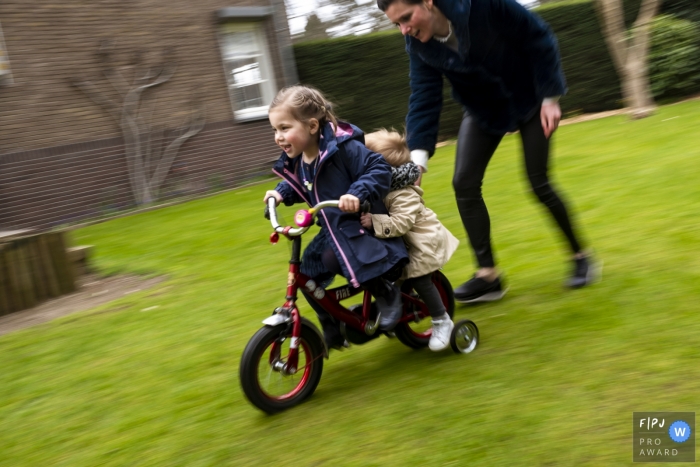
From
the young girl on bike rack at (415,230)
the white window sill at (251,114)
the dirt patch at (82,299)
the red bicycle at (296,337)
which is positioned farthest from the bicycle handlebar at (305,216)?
the white window sill at (251,114)

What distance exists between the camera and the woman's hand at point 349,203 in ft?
11.4

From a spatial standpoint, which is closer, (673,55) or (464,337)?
(464,337)

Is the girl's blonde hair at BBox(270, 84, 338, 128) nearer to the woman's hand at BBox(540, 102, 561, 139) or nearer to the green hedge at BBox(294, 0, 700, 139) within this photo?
the woman's hand at BBox(540, 102, 561, 139)

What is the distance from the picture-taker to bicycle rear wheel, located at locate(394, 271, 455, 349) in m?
4.36

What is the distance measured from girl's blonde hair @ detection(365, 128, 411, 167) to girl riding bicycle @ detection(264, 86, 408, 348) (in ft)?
0.78

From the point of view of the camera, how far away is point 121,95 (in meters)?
13.8

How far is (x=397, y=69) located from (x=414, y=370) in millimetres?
13994

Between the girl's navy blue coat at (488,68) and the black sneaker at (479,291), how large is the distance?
0.91m

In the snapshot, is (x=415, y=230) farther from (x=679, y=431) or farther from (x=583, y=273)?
(x=679, y=431)

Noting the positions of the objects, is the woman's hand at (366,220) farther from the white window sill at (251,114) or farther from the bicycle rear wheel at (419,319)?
the white window sill at (251,114)

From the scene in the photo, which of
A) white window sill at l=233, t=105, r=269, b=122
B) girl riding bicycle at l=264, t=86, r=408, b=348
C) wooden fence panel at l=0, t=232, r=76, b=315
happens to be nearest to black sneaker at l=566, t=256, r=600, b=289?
girl riding bicycle at l=264, t=86, r=408, b=348

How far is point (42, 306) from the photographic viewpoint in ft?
23.0

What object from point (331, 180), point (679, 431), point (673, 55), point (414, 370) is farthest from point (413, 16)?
point (673, 55)

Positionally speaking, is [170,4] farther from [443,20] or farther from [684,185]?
[443,20]
